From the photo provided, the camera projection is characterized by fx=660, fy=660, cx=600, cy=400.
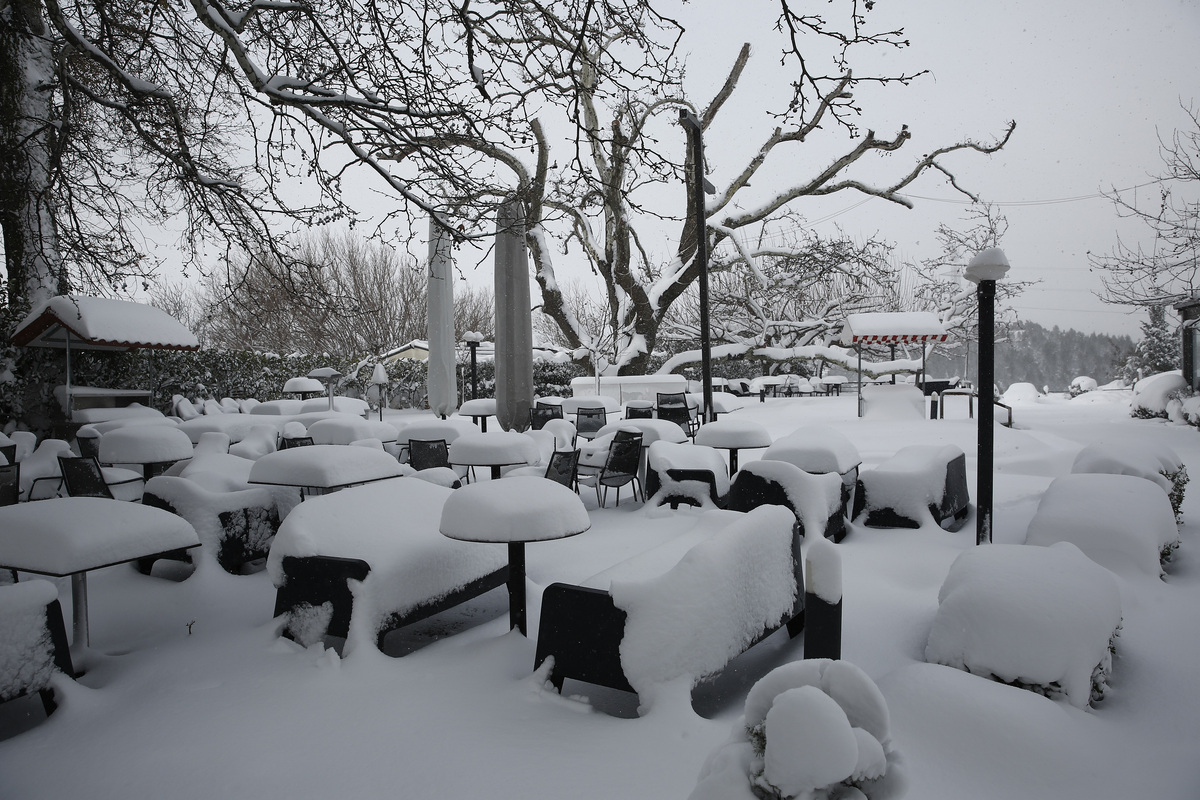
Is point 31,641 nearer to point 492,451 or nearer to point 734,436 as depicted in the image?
point 492,451

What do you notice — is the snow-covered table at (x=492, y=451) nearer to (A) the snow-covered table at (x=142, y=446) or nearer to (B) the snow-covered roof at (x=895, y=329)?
(A) the snow-covered table at (x=142, y=446)

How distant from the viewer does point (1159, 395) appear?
14.5 meters

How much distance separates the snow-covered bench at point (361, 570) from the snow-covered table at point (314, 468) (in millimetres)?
671

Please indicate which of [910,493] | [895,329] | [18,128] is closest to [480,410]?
[18,128]

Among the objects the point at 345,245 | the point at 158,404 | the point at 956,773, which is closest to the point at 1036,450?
the point at 956,773

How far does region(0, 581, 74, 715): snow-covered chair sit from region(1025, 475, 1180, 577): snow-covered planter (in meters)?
5.24

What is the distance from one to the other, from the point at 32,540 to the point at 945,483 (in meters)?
6.18

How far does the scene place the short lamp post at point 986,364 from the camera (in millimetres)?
4688

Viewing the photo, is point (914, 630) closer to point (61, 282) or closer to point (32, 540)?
point (32, 540)

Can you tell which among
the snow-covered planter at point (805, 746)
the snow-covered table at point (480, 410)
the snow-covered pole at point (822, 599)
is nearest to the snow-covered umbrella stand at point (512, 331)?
the snow-covered table at point (480, 410)

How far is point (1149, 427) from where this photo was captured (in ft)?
42.0

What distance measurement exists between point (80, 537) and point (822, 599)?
328cm

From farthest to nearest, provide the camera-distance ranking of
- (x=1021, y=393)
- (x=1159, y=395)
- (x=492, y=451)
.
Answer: (x=1021, y=393) → (x=1159, y=395) → (x=492, y=451)

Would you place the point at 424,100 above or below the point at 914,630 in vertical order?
above
